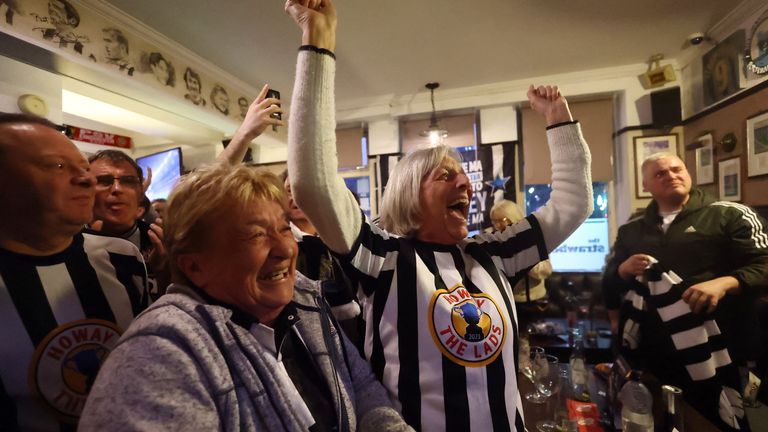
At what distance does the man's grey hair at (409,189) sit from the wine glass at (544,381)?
83cm

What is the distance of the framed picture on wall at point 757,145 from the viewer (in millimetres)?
2623

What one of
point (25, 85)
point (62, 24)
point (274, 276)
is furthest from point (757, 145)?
point (25, 85)

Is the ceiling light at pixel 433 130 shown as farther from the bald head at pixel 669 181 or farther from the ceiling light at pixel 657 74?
the bald head at pixel 669 181

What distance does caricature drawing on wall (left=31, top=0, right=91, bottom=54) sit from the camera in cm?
223

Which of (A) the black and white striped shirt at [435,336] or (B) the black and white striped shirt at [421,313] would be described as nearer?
(B) the black and white striped shirt at [421,313]

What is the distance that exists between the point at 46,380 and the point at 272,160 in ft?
16.3

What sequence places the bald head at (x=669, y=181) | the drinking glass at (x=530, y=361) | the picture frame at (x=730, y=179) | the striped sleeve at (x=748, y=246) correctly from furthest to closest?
the picture frame at (x=730, y=179)
the bald head at (x=669, y=181)
the striped sleeve at (x=748, y=246)
the drinking glass at (x=530, y=361)

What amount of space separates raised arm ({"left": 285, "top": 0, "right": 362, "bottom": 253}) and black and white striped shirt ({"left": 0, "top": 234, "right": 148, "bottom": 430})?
0.64m

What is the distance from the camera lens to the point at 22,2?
209 cm

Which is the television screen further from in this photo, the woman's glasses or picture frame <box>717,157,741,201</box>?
picture frame <box>717,157,741,201</box>

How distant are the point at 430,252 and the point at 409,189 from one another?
23 cm

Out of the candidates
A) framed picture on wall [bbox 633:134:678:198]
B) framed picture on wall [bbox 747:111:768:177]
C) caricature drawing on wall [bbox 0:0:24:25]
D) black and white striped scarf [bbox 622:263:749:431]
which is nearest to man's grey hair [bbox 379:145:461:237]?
black and white striped scarf [bbox 622:263:749:431]

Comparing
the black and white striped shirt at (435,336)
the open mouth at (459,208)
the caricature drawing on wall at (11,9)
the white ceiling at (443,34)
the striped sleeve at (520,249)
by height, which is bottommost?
the black and white striped shirt at (435,336)

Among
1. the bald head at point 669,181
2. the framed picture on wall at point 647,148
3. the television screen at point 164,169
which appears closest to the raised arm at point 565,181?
the bald head at point 669,181
